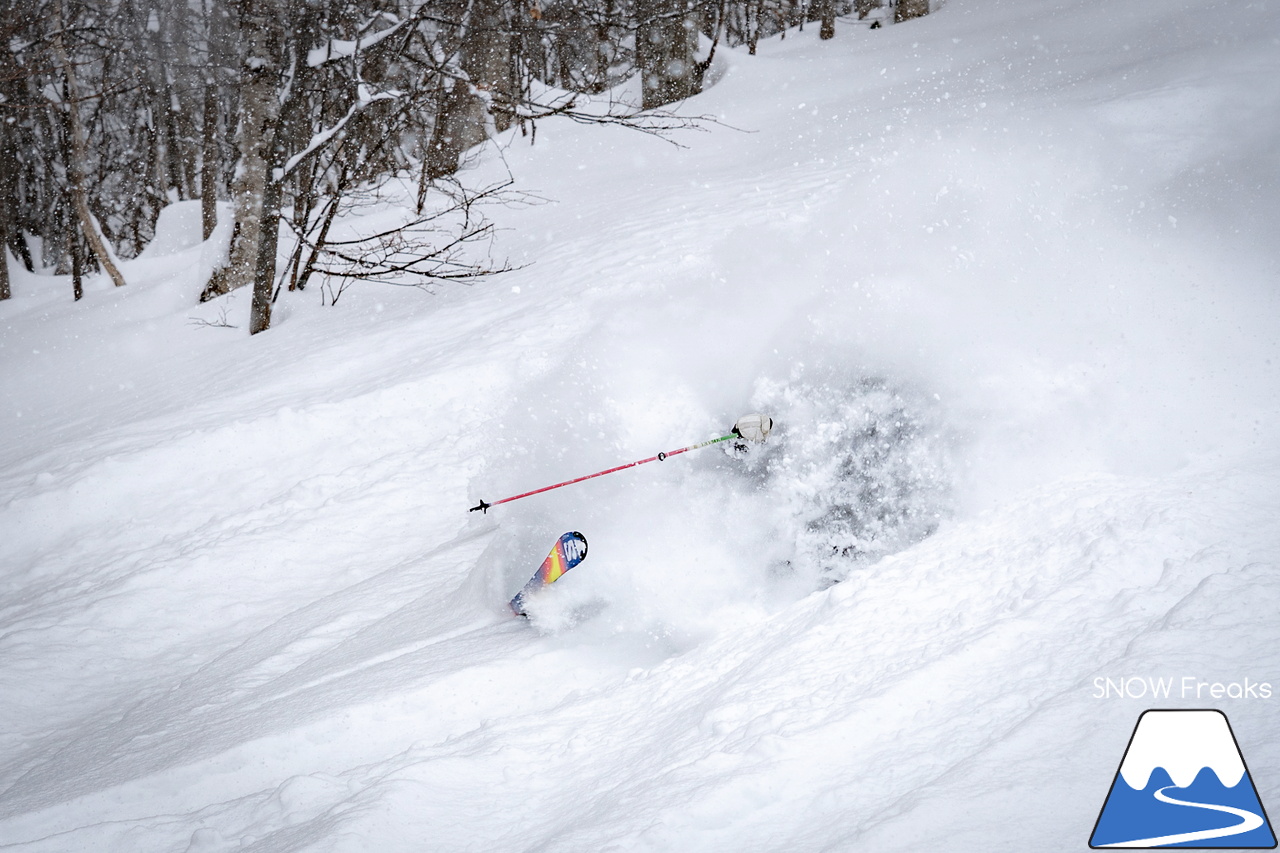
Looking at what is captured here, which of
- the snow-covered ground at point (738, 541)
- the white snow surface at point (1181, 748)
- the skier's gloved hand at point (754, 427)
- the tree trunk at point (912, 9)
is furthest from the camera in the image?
the tree trunk at point (912, 9)

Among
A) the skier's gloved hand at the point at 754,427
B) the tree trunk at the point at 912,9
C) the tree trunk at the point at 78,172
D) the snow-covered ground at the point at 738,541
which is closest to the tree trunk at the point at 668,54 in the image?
the tree trunk at the point at 912,9

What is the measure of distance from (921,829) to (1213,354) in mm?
3029

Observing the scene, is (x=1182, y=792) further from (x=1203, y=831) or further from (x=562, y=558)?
(x=562, y=558)

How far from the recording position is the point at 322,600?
4.61 metres

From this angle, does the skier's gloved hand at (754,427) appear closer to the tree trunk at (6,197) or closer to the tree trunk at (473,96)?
the tree trunk at (473,96)

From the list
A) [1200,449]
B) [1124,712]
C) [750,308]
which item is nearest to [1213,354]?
[1200,449]

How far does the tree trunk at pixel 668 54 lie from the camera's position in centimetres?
1247

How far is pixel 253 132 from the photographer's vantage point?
9.27 metres

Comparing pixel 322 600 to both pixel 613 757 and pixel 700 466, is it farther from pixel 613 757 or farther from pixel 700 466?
pixel 613 757

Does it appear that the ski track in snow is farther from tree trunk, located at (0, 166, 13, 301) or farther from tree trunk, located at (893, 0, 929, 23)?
tree trunk, located at (0, 166, 13, 301)

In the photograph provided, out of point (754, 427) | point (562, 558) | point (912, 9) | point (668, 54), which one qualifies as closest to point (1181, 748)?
point (754, 427)

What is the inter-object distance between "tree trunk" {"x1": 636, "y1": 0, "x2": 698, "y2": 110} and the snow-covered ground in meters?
6.43

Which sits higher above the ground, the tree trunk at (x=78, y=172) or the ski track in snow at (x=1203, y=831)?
the tree trunk at (x=78, y=172)

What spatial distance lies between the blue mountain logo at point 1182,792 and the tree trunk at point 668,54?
1216 cm
